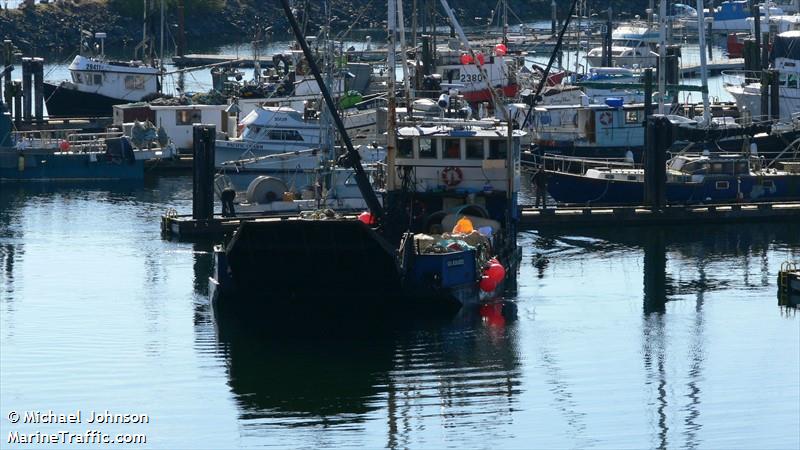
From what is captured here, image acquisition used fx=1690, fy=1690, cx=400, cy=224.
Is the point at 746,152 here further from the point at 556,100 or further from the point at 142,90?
the point at 142,90

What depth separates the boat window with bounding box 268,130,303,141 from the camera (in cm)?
6406

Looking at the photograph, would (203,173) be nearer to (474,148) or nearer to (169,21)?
(474,148)

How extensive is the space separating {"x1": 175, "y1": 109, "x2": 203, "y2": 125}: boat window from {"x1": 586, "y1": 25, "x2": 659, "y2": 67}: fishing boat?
89.3 ft

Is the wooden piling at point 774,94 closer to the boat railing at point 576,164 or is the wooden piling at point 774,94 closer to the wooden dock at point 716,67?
the boat railing at point 576,164

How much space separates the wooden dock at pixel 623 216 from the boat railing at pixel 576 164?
5.00m

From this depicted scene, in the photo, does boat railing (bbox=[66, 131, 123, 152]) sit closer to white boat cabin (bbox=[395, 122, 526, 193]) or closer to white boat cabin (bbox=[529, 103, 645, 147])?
white boat cabin (bbox=[529, 103, 645, 147])

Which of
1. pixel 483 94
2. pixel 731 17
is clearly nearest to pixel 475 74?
pixel 483 94

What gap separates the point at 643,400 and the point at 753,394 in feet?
7.58

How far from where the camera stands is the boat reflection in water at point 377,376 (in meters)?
32.5

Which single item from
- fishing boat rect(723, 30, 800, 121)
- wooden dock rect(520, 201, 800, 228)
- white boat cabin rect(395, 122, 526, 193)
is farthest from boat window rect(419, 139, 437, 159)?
fishing boat rect(723, 30, 800, 121)

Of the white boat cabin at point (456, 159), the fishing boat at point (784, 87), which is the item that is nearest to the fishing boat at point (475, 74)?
the fishing boat at point (784, 87)

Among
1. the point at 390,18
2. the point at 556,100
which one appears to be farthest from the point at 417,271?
the point at 556,100

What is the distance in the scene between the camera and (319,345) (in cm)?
3772

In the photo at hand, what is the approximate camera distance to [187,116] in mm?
70812
